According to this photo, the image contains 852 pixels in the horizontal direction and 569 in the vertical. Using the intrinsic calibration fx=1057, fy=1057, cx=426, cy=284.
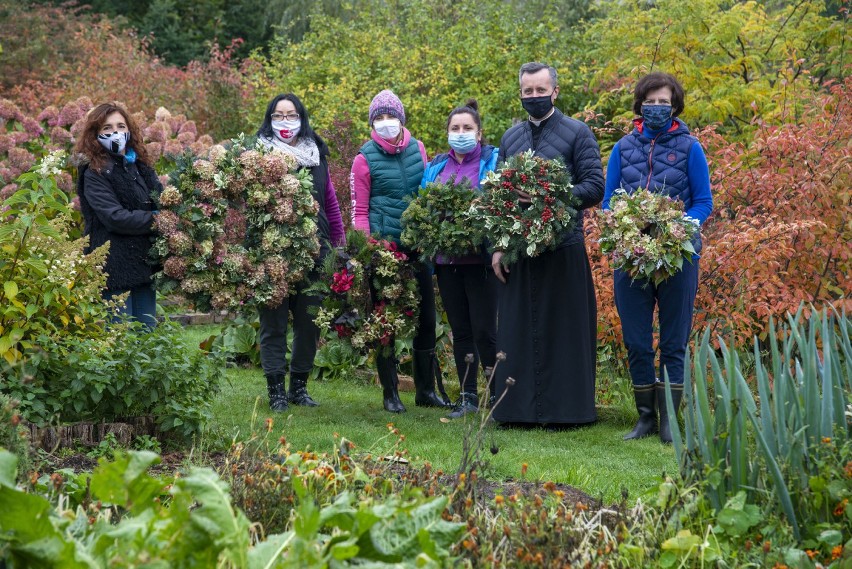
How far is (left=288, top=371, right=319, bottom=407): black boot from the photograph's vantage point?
7.63m

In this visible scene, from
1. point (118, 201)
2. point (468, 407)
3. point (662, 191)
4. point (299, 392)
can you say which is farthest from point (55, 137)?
point (662, 191)

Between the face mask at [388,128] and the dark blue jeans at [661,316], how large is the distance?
1.84 metres

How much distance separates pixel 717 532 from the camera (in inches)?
134

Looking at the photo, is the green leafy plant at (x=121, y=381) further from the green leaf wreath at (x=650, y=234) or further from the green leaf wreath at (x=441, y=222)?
the green leaf wreath at (x=650, y=234)

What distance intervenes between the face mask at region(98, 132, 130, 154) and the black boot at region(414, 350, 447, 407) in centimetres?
252

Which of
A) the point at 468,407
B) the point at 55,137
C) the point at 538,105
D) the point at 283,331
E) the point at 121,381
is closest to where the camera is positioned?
the point at 121,381

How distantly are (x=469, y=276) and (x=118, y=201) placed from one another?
239 cm

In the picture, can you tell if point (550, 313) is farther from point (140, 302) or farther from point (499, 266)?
point (140, 302)

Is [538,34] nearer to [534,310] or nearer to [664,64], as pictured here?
[664,64]

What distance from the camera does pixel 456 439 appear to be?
250 inches

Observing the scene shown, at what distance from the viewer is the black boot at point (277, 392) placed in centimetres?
738

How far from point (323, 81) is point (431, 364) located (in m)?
8.80

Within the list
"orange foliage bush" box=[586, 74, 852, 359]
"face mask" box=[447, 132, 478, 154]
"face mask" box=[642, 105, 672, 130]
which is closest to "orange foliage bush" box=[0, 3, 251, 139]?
"face mask" box=[447, 132, 478, 154]

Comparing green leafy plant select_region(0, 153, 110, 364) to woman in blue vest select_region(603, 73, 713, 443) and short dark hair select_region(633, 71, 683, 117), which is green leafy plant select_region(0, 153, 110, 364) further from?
short dark hair select_region(633, 71, 683, 117)
